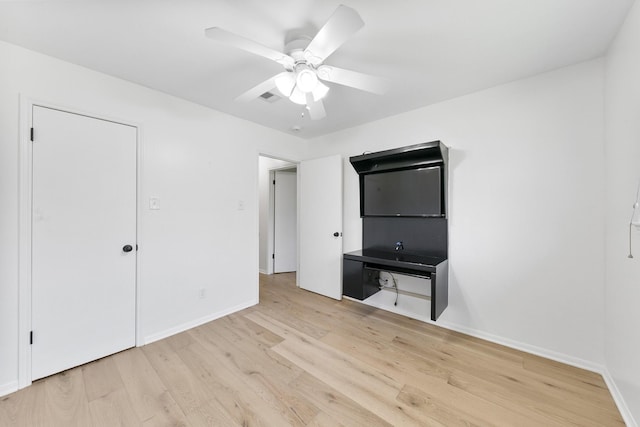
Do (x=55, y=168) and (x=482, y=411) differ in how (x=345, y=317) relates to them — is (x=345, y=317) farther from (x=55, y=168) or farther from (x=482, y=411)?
(x=55, y=168)

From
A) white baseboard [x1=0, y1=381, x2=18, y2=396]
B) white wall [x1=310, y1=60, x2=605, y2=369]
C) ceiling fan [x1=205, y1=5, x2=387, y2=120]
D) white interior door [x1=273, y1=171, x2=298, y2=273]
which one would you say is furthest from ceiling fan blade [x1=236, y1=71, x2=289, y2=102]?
white interior door [x1=273, y1=171, x2=298, y2=273]

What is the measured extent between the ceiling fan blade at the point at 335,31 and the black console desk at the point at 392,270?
1.88 m

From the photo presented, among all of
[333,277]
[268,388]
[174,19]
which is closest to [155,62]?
[174,19]

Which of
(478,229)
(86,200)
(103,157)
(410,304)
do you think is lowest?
(410,304)

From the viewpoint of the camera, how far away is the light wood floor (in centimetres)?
146

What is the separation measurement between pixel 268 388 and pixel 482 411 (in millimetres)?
1383

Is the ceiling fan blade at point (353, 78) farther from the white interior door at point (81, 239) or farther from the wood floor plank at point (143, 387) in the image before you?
the wood floor plank at point (143, 387)

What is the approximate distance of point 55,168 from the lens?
183 cm

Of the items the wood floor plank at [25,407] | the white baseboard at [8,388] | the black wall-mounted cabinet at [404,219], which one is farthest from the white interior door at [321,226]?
the white baseboard at [8,388]

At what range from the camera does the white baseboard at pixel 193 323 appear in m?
2.31

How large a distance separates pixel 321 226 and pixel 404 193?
1.27m

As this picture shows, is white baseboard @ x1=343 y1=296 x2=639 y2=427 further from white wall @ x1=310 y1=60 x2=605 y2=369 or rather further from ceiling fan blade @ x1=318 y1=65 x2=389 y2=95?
ceiling fan blade @ x1=318 y1=65 x2=389 y2=95

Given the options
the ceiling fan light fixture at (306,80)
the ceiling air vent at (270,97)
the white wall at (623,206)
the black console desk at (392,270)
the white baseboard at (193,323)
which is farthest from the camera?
the ceiling air vent at (270,97)

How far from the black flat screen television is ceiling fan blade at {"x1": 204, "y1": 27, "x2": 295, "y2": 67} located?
177 centimetres
